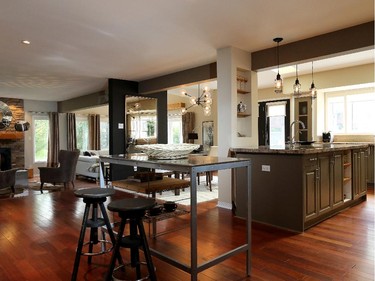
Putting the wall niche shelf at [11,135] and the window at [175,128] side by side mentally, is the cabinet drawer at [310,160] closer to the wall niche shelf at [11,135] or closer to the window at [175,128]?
the window at [175,128]

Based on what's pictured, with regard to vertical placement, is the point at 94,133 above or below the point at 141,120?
below

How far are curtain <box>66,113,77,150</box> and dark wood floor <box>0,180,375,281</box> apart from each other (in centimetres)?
605

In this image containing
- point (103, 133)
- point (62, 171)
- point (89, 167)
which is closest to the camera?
point (62, 171)

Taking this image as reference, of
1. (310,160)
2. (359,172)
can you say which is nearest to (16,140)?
(310,160)

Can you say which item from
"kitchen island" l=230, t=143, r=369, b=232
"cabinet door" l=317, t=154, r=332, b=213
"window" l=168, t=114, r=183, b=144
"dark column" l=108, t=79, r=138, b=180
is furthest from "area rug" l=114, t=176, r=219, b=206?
"window" l=168, t=114, r=183, b=144

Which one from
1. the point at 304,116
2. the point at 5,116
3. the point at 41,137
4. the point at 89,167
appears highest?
the point at 5,116

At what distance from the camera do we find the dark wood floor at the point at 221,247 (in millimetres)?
2299

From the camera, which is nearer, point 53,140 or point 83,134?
point 53,140

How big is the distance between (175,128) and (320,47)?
7.71m

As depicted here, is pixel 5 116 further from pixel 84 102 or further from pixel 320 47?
pixel 320 47

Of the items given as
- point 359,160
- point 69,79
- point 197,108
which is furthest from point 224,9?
point 197,108

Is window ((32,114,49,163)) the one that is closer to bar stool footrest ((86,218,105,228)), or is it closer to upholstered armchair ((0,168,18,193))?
upholstered armchair ((0,168,18,193))

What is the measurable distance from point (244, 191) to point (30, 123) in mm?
8584

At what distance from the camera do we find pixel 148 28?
3559 millimetres
